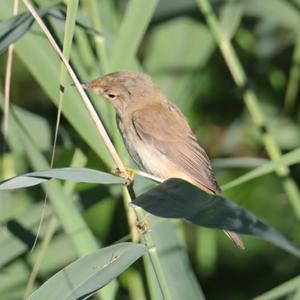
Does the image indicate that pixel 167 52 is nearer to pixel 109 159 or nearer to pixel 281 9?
pixel 281 9

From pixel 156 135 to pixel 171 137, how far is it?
59mm

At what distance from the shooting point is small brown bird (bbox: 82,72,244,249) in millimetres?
3152

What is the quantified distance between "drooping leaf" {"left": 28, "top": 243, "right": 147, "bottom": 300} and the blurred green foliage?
409 mm

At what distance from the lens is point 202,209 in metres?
2.03

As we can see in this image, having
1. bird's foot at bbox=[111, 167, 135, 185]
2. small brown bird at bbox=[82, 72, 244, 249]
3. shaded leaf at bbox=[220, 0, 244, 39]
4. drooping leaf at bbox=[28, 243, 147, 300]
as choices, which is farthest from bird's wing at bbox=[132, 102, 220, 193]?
drooping leaf at bbox=[28, 243, 147, 300]

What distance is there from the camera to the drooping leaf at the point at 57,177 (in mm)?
2152

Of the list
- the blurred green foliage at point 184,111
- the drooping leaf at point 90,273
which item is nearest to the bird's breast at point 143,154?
the blurred green foliage at point 184,111

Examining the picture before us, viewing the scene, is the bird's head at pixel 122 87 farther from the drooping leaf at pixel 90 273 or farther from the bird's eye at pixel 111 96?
the drooping leaf at pixel 90 273

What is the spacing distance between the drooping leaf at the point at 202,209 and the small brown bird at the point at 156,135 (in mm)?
1042

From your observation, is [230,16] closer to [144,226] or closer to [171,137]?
[171,137]

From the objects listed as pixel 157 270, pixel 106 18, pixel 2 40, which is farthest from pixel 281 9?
pixel 157 270

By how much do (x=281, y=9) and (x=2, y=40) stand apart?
5.36 ft

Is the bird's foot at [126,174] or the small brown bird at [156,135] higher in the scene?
the small brown bird at [156,135]

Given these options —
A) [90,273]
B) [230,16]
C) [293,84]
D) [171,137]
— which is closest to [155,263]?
[90,273]
